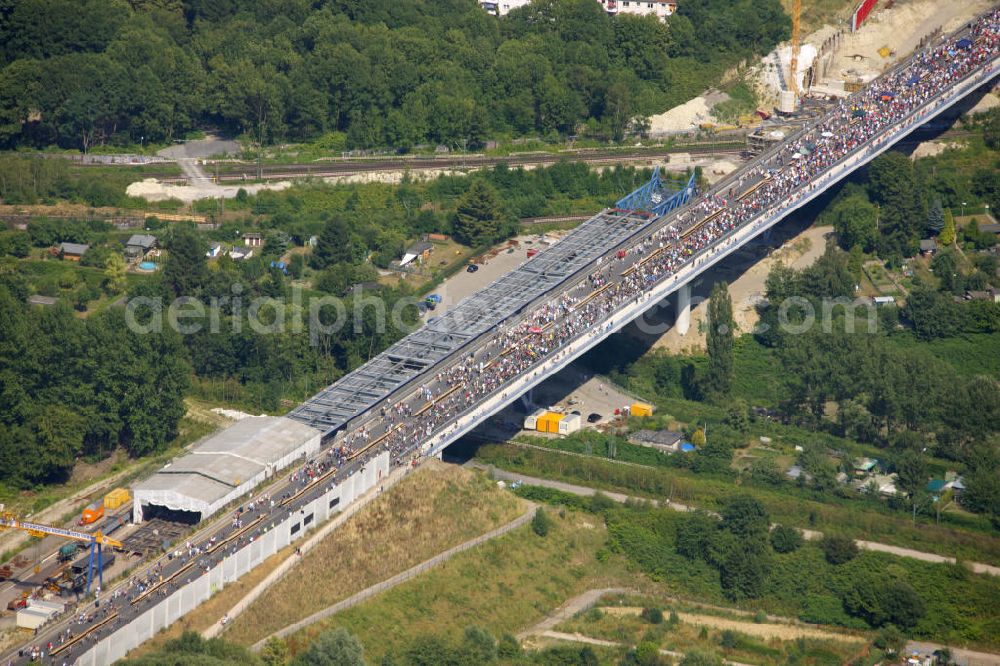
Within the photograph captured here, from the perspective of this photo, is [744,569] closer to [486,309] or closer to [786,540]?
[786,540]

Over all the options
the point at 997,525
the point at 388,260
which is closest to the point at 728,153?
the point at 388,260

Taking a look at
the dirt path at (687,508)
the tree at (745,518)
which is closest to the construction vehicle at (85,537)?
the dirt path at (687,508)

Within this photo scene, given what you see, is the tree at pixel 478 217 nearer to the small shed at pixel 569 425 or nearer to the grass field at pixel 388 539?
the small shed at pixel 569 425

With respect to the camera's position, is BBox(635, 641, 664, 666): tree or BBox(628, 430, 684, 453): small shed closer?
BBox(635, 641, 664, 666): tree

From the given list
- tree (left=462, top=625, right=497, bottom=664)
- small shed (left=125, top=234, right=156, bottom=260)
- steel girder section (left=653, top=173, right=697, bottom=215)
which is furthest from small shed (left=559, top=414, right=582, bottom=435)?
small shed (left=125, top=234, right=156, bottom=260)

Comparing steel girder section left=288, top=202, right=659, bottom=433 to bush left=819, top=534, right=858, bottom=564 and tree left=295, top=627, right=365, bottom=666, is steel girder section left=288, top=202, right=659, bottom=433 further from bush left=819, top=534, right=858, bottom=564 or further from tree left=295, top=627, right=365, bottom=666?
bush left=819, top=534, right=858, bottom=564
